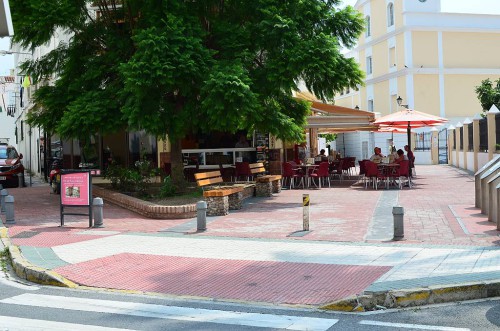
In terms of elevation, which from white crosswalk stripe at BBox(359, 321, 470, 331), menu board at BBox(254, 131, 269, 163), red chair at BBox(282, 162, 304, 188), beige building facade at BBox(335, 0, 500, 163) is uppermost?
beige building facade at BBox(335, 0, 500, 163)

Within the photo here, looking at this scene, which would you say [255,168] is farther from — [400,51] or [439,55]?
[439,55]

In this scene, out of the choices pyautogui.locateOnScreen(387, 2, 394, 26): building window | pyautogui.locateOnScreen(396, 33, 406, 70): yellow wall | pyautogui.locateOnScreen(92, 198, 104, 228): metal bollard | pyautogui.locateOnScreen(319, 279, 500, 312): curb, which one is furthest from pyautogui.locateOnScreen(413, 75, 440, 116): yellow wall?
pyautogui.locateOnScreen(319, 279, 500, 312): curb

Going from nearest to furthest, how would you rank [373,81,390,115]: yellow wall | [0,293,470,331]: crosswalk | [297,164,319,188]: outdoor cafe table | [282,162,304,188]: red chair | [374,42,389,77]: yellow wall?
[0,293,470,331]: crosswalk → [282,162,304,188]: red chair → [297,164,319,188]: outdoor cafe table → [374,42,389,77]: yellow wall → [373,81,390,115]: yellow wall

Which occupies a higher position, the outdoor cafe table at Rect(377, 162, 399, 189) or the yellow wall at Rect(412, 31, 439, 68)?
the yellow wall at Rect(412, 31, 439, 68)

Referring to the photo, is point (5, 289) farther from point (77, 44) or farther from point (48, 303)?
point (77, 44)

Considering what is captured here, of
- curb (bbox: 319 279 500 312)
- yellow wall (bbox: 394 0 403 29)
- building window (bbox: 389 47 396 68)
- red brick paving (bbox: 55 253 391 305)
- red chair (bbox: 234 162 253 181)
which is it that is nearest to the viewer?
curb (bbox: 319 279 500 312)

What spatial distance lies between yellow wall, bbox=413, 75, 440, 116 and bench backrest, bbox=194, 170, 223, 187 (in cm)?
3230

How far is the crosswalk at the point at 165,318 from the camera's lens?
5.87 meters

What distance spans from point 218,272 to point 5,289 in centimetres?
282

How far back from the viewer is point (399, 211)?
398 inches

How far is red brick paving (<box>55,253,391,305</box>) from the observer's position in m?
7.09

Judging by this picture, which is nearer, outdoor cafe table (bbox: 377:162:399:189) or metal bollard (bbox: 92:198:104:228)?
metal bollard (bbox: 92:198:104:228)

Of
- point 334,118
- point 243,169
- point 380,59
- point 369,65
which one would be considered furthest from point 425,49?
point 243,169

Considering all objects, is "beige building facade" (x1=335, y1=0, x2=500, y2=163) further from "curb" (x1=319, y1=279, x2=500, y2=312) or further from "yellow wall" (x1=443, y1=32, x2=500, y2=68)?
"curb" (x1=319, y1=279, x2=500, y2=312)
